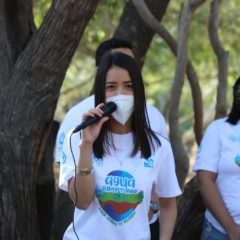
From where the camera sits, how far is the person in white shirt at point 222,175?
3162 millimetres

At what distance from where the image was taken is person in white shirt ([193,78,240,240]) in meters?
3.16

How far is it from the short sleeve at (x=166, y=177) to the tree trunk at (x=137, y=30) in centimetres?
246

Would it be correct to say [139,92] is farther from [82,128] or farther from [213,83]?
[213,83]

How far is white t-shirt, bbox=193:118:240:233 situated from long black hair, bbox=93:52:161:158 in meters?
0.76

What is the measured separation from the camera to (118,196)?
244 centimetres

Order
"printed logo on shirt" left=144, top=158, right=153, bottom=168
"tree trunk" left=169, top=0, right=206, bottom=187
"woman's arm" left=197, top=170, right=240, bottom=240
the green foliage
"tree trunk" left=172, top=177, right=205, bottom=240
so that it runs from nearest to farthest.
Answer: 1. "printed logo on shirt" left=144, top=158, right=153, bottom=168
2. "woman's arm" left=197, top=170, right=240, bottom=240
3. "tree trunk" left=172, top=177, right=205, bottom=240
4. "tree trunk" left=169, top=0, right=206, bottom=187
5. the green foliage

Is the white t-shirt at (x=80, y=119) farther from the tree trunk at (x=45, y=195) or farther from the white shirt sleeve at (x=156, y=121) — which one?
the tree trunk at (x=45, y=195)

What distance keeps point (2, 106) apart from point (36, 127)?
257 mm

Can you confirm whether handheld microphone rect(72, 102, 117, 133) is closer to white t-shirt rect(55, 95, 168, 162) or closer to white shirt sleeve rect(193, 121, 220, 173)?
white t-shirt rect(55, 95, 168, 162)

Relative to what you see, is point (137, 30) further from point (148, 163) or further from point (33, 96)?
point (148, 163)

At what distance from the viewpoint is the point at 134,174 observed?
2465mm

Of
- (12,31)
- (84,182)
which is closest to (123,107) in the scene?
(84,182)

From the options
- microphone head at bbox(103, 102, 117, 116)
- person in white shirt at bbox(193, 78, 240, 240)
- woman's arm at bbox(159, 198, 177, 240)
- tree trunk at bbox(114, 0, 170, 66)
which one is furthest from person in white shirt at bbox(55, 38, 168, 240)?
tree trunk at bbox(114, 0, 170, 66)

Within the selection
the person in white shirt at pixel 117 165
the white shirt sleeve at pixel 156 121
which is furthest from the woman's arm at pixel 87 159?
the white shirt sleeve at pixel 156 121
